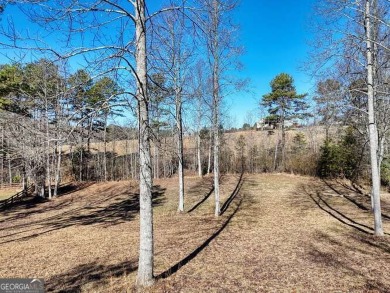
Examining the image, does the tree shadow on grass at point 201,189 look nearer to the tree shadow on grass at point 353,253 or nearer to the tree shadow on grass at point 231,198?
the tree shadow on grass at point 231,198

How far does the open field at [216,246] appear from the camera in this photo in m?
5.29

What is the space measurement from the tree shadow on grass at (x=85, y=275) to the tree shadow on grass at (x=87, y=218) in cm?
540

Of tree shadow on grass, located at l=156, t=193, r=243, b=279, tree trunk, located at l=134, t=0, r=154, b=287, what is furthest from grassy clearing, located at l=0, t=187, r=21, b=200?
tree trunk, located at l=134, t=0, r=154, b=287

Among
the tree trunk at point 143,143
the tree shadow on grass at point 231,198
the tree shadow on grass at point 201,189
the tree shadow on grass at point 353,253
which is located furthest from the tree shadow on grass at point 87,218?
the tree shadow on grass at point 353,253

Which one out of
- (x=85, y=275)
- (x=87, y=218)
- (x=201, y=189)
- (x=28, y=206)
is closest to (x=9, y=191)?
(x=28, y=206)

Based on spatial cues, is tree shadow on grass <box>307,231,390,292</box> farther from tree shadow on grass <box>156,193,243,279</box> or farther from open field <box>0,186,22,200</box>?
open field <box>0,186,22,200</box>

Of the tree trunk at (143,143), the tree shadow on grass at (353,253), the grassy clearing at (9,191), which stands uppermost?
the tree trunk at (143,143)

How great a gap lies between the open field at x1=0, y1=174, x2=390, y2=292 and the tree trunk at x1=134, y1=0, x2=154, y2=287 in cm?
82

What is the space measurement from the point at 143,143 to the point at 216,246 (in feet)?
14.4

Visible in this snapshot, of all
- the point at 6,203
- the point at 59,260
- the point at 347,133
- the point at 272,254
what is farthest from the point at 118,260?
the point at 347,133

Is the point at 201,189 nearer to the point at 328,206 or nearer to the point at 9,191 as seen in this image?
the point at 328,206

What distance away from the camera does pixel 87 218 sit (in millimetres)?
14078

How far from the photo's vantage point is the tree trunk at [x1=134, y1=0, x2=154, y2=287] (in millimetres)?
4707

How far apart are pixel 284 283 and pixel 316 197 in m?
12.5
